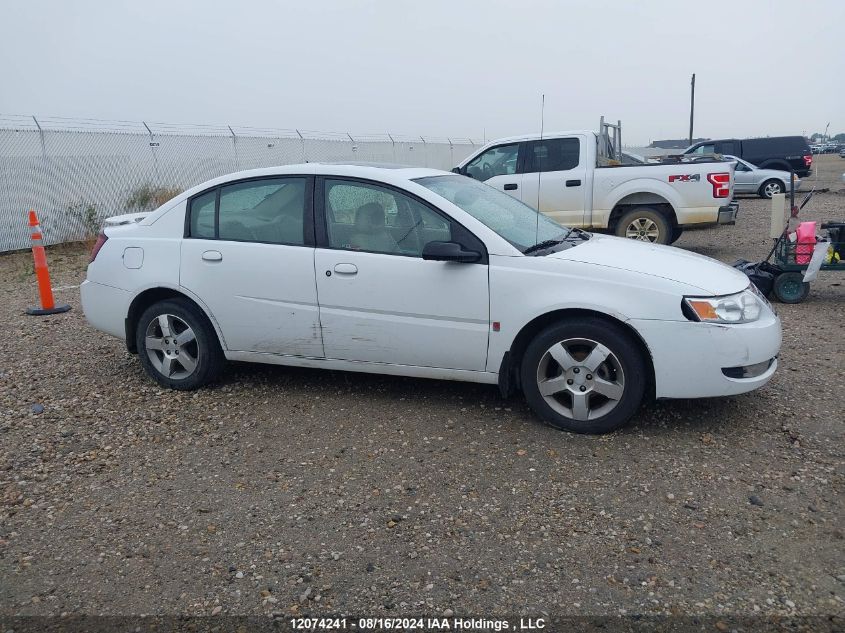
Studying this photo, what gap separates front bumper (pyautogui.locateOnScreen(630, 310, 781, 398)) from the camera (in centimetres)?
429

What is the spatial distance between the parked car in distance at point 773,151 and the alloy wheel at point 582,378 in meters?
25.1

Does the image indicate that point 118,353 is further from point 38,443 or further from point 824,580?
point 824,580

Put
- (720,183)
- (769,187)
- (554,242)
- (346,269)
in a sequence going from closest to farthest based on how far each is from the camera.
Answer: (346,269), (554,242), (720,183), (769,187)

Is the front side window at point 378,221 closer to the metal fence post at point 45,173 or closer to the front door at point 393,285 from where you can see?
the front door at point 393,285

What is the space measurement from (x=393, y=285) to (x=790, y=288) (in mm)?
5245

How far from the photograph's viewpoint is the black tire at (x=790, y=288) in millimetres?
8055

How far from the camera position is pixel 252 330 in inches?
206

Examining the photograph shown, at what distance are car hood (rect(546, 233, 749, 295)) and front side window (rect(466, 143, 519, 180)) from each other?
6.67 m

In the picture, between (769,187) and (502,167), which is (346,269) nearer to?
(502,167)

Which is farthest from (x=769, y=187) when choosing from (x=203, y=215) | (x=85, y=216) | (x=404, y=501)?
(x=404, y=501)

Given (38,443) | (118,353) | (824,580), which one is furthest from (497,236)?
(118,353)

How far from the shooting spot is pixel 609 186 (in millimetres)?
11383

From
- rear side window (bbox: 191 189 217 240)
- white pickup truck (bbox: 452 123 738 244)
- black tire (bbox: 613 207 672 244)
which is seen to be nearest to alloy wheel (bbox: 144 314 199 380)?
rear side window (bbox: 191 189 217 240)

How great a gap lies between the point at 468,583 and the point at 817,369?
3.84m
